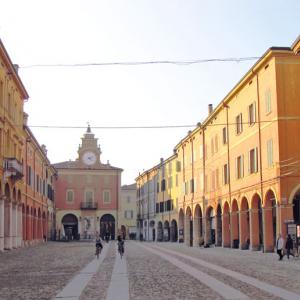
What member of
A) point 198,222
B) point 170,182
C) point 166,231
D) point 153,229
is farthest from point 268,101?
point 153,229

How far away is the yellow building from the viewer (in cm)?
3678

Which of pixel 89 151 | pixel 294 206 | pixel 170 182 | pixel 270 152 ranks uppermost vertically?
pixel 89 151

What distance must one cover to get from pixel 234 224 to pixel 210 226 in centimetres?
877

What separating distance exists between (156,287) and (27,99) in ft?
119

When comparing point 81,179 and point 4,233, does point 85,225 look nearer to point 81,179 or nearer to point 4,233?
point 81,179

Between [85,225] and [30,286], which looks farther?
[85,225]

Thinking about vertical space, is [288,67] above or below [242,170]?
above

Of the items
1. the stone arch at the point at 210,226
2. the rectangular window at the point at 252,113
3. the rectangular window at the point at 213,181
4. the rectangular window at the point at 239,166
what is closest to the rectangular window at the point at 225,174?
the rectangular window at the point at 239,166

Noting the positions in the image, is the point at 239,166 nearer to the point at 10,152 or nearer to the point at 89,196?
the point at 10,152

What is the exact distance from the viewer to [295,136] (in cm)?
3300

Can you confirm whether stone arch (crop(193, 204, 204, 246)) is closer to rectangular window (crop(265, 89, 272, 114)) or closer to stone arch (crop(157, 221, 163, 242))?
rectangular window (crop(265, 89, 272, 114))

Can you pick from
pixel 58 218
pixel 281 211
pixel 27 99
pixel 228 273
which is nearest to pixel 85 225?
pixel 58 218

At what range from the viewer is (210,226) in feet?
172

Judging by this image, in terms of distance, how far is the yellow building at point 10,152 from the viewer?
36781mm
